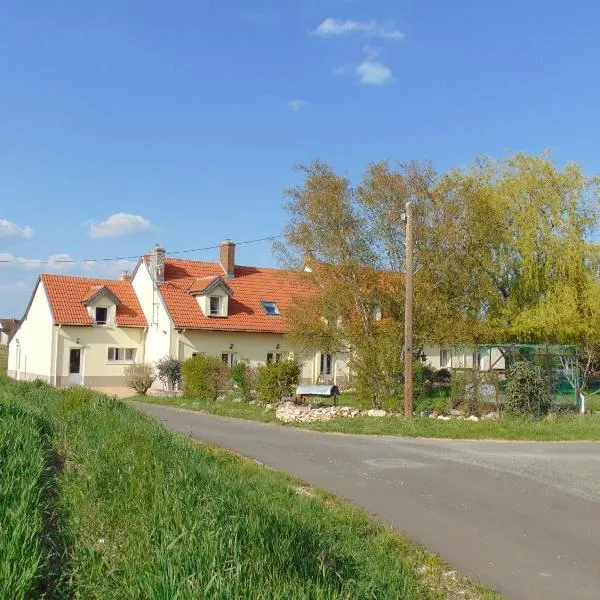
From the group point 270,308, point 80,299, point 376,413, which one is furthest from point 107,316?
point 376,413

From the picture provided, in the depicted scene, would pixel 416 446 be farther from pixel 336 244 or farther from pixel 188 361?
pixel 188 361

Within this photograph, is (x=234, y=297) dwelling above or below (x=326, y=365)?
above

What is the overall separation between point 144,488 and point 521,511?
5271mm

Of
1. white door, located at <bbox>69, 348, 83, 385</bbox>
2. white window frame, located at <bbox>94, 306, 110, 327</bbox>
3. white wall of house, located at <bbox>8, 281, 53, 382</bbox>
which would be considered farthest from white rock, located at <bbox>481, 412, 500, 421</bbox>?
white wall of house, located at <bbox>8, 281, 53, 382</bbox>

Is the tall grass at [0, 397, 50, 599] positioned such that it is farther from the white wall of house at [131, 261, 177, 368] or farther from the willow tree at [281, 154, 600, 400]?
the white wall of house at [131, 261, 177, 368]

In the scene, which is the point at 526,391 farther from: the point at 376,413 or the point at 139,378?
the point at 139,378

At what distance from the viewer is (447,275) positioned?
2683 cm

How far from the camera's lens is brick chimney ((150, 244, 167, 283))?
3875 centimetres

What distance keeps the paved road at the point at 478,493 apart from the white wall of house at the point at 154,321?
19047 mm

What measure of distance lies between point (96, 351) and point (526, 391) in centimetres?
2477

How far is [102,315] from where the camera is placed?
38531 mm

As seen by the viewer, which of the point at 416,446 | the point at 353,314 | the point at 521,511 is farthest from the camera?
the point at 353,314

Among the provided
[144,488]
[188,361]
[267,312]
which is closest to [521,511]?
[144,488]

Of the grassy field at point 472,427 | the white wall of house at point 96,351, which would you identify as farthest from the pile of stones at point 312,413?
the white wall of house at point 96,351
